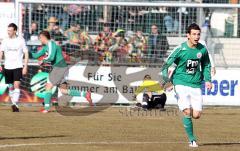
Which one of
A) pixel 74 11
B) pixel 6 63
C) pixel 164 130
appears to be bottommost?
pixel 164 130

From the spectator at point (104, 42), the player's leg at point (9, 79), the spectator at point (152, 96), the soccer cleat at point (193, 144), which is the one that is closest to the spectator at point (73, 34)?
the spectator at point (104, 42)

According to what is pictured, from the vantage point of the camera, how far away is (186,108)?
14.1m

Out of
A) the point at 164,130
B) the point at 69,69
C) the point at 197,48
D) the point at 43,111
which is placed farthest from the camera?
the point at 69,69

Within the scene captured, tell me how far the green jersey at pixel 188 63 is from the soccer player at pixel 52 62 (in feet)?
26.2

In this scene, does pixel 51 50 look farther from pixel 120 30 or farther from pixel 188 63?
pixel 188 63

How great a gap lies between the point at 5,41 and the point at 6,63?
2.00 feet

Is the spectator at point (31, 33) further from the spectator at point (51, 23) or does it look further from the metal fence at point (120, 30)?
the spectator at point (51, 23)

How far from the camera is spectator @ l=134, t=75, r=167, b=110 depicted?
2305 centimetres

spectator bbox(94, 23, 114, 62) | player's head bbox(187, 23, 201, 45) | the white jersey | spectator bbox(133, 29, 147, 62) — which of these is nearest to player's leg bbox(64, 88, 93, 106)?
spectator bbox(94, 23, 114, 62)

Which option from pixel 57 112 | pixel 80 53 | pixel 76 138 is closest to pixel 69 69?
pixel 80 53

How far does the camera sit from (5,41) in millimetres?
21688

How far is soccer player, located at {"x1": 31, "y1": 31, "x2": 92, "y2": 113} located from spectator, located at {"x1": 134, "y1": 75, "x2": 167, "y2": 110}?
185cm

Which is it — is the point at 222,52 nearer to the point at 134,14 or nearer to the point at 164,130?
the point at 134,14

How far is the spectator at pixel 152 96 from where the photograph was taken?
907 inches
